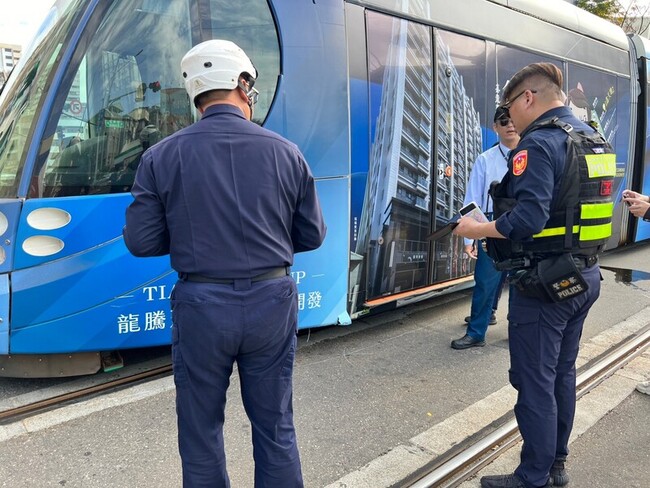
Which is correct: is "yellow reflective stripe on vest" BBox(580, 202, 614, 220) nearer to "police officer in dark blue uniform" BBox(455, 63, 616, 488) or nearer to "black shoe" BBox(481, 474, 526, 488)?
"police officer in dark blue uniform" BBox(455, 63, 616, 488)

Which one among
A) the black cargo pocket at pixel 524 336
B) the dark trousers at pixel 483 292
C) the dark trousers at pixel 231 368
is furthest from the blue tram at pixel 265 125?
the black cargo pocket at pixel 524 336

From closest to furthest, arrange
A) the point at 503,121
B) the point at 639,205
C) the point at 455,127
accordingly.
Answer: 1. the point at 639,205
2. the point at 503,121
3. the point at 455,127

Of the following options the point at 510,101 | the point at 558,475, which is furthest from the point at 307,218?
the point at 558,475

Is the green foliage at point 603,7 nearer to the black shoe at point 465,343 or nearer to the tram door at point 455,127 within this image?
the tram door at point 455,127

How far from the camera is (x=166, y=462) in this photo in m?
2.70

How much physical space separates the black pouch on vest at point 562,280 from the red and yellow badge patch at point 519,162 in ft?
1.43

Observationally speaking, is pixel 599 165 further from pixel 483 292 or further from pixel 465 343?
pixel 465 343

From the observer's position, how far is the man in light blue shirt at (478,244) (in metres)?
4.11

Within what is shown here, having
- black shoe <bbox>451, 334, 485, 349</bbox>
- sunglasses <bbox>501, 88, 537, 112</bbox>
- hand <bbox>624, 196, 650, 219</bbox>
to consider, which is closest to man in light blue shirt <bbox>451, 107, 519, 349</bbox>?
black shoe <bbox>451, 334, 485, 349</bbox>

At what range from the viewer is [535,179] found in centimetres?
219

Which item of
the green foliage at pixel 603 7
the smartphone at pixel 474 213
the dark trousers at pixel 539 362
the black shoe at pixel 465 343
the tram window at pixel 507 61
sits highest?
the green foliage at pixel 603 7

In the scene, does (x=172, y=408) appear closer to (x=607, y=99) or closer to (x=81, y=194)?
(x=81, y=194)

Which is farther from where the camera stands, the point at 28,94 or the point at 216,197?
the point at 28,94

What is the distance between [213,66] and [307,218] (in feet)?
2.13
